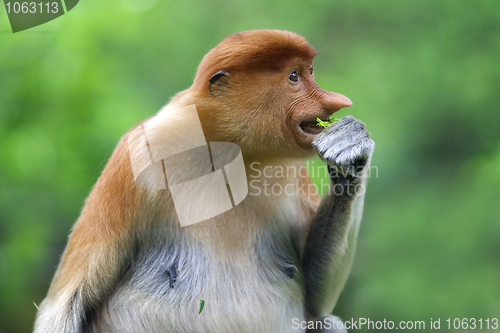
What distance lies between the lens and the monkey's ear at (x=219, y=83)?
1.58 m

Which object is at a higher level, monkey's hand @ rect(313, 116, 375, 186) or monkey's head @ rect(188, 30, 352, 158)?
monkey's head @ rect(188, 30, 352, 158)

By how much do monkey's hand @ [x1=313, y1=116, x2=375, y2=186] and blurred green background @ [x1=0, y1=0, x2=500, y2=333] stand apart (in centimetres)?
110

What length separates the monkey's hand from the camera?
1473mm

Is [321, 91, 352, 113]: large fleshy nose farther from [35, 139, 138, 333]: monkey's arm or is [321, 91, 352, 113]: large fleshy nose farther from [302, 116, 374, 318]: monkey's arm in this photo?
[35, 139, 138, 333]: monkey's arm

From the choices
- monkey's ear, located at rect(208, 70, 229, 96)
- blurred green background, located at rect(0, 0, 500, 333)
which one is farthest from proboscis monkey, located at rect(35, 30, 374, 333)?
blurred green background, located at rect(0, 0, 500, 333)

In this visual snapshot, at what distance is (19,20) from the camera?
2152 mm

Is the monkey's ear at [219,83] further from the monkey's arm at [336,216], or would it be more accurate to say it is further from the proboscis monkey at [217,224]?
the monkey's arm at [336,216]

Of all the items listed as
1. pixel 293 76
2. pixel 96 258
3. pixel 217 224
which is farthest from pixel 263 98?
pixel 96 258

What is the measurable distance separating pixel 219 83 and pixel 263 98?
160 millimetres

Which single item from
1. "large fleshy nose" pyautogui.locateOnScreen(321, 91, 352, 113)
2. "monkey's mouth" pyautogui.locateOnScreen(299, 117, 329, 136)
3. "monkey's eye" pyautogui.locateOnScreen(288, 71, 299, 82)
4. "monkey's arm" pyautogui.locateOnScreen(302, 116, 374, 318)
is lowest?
"monkey's arm" pyautogui.locateOnScreen(302, 116, 374, 318)

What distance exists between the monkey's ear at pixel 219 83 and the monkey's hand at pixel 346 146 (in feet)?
1.18

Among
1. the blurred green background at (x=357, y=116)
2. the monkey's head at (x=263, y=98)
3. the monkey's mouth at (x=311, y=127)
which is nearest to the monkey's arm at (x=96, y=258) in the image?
the monkey's head at (x=263, y=98)

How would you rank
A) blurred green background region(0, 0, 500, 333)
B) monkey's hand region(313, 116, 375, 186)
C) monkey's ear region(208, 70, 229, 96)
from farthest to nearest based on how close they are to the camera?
blurred green background region(0, 0, 500, 333), monkey's ear region(208, 70, 229, 96), monkey's hand region(313, 116, 375, 186)

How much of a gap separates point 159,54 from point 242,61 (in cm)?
126
